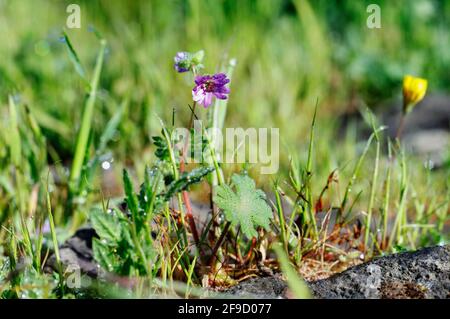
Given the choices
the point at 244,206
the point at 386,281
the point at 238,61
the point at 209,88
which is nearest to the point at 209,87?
the point at 209,88

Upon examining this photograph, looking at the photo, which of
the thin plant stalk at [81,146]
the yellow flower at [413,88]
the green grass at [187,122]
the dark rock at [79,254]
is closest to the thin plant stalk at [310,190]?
the green grass at [187,122]

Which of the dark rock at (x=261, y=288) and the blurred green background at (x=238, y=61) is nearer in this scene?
the dark rock at (x=261, y=288)

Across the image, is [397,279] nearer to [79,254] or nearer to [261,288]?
[261,288]

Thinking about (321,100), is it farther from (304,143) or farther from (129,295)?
(129,295)

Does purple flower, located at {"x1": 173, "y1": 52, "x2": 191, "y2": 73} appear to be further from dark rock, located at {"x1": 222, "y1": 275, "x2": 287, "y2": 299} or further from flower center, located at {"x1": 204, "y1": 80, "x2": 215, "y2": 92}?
dark rock, located at {"x1": 222, "y1": 275, "x2": 287, "y2": 299}

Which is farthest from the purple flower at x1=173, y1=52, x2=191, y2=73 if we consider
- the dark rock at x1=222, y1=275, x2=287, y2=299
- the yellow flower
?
the yellow flower

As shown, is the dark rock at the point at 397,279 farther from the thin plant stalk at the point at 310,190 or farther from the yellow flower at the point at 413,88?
the yellow flower at the point at 413,88
